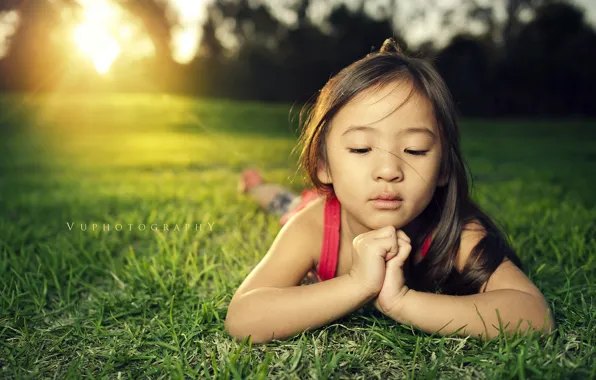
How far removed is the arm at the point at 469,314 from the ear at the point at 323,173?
1.77 ft

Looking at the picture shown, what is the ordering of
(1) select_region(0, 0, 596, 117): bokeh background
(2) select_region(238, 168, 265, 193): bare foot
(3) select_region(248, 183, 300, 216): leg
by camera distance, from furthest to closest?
(1) select_region(0, 0, 596, 117): bokeh background → (2) select_region(238, 168, 265, 193): bare foot → (3) select_region(248, 183, 300, 216): leg

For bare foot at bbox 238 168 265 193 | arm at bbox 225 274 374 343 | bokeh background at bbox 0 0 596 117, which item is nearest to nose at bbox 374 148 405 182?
arm at bbox 225 274 374 343

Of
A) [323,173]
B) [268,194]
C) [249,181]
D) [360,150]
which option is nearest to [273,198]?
[268,194]

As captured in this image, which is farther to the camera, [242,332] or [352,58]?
[352,58]

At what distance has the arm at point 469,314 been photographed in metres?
1.69

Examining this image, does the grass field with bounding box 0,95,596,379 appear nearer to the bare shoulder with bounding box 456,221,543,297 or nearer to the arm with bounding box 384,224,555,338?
the arm with bounding box 384,224,555,338

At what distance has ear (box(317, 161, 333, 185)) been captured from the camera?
200 cm

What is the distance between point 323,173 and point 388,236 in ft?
1.48

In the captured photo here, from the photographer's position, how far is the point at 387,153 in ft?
5.62

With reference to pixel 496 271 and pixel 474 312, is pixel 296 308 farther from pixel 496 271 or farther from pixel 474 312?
pixel 496 271

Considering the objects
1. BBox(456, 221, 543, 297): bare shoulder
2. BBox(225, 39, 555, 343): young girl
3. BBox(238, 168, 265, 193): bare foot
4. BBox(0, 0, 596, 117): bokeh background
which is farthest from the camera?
BBox(0, 0, 596, 117): bokeh background

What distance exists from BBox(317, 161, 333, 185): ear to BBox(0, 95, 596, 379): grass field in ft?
1.72

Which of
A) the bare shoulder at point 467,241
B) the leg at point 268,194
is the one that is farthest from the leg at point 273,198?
the bare shoulder at point 467,241

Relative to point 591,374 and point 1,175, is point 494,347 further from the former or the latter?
point 1,175
